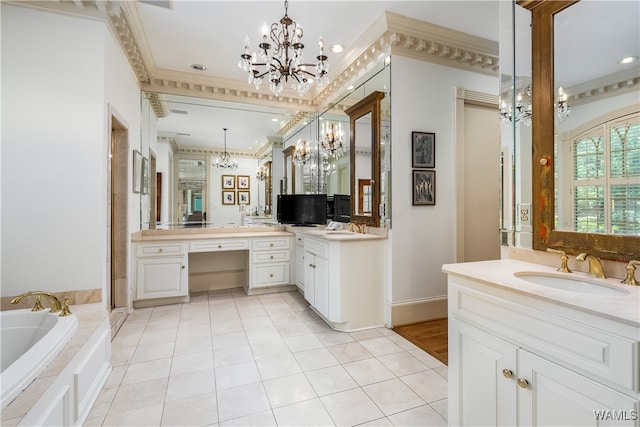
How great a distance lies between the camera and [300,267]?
4141 millimetres

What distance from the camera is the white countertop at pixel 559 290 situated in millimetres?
927

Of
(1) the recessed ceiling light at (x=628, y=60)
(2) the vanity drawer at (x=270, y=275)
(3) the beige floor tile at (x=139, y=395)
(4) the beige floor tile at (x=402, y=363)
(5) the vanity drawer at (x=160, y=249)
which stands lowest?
(4) the beige floor tile at (x=402, y=363)

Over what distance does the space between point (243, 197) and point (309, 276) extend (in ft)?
6.53

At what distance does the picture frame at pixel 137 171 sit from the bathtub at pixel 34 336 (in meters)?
1.84

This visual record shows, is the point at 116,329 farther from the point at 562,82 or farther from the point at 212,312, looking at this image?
the point at 562,82

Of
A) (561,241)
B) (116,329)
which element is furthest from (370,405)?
(116,329)

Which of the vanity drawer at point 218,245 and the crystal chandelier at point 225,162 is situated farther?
the crystal chandelier at point 225,162

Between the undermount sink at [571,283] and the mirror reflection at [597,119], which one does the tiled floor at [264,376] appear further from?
the mirror reflection at [597,119]

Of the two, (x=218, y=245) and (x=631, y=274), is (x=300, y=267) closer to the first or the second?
(x=218, y=245)

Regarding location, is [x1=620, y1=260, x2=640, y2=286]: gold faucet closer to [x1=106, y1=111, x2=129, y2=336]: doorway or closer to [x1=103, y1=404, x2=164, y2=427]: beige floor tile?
[x1=103, y1=404, x2=164, y2=427]: beige floor tile

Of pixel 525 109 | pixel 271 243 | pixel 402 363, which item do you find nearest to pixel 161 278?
pixel 271 243

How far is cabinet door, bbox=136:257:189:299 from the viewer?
3.64 meters

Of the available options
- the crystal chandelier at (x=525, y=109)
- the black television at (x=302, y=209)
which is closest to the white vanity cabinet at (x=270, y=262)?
the black television at (x=302, y=209)

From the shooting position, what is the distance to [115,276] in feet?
10.9
